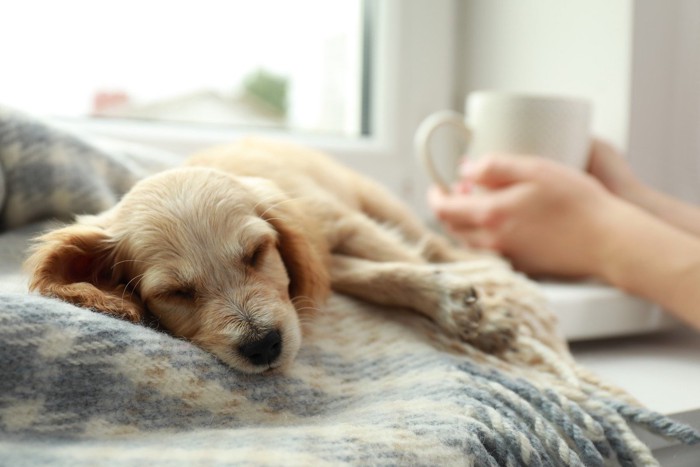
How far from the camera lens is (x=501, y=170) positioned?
1294 mm

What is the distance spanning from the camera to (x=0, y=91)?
1.49 m

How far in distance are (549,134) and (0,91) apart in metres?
1.20

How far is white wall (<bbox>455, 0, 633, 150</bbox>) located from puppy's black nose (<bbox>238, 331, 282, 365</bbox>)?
3.45ft

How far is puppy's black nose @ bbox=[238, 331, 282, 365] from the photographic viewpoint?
Result: 74 cm

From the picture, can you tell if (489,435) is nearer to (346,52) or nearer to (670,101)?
(670,101)

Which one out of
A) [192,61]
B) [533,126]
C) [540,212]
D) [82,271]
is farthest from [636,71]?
[82,271]

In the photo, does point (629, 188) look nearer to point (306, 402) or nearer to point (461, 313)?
point (461, 313)

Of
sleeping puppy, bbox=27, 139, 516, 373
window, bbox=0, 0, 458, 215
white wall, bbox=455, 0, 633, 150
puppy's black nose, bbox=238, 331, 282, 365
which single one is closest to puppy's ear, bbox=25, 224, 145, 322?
sleeping puppy, bbox=27, 139, 516, 373

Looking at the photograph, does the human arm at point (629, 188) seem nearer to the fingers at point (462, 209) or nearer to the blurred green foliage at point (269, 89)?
the fingers at point (462, 209)

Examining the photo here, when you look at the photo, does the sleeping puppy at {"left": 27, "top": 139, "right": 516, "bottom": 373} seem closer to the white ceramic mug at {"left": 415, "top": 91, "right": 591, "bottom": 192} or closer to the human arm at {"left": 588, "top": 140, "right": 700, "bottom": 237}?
the white ceramic mug at {"left": 415, "top": 91, "right": 591, "bottom": 192}

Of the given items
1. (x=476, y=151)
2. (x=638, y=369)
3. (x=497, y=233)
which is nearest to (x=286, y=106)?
(x=476, y=151)

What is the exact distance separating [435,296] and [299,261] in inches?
8.2

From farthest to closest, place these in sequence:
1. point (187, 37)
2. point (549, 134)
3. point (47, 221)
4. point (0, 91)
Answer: point (187, 37)
point (0, 91)
point (549, 134)
point (47, 221)

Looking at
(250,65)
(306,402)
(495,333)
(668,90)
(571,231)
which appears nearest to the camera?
(306,402)
